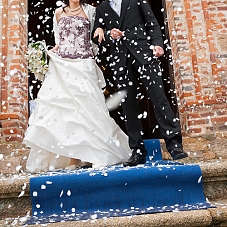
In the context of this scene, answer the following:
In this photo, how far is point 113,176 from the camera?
6.49 ft

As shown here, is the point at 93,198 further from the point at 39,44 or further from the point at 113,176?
the point at 39,44

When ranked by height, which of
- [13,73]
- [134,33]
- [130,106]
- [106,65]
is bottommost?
[130,106]

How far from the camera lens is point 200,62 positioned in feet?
12.5

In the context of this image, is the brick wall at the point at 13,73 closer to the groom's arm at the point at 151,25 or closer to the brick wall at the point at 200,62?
the groom's arm at the point at 151,25

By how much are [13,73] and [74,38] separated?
980mm

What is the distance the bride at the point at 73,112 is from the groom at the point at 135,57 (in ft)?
0.68

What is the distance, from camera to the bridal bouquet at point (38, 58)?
3215 mm

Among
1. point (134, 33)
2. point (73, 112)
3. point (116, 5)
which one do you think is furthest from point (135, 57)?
point (73, 112)

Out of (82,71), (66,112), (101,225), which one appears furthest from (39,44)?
(101,225)

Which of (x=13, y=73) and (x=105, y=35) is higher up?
(x=105, y=35)

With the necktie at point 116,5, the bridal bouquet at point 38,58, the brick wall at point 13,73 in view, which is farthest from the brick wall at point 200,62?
the brick wall at point 13,73

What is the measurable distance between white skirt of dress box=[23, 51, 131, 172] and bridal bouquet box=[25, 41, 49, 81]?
67mm

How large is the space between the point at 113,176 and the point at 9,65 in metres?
2.36

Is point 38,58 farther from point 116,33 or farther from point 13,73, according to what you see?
point 116,33
